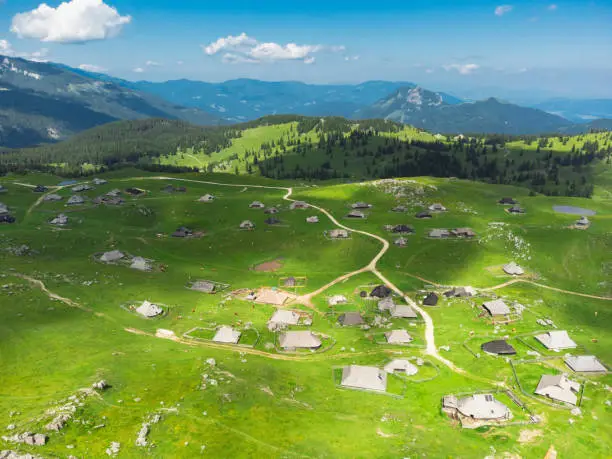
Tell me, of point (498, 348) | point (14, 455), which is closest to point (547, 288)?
point (498, 348)

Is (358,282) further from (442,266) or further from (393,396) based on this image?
(393,396)

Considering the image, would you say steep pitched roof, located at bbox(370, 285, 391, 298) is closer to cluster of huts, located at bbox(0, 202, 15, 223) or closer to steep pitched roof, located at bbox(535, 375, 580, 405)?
steep pitched roof, located at bbox(535, 375, 580, 405)

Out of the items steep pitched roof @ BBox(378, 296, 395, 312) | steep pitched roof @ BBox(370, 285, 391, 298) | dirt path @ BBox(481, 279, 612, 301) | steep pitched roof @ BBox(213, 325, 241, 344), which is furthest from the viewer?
dirt path @ BBox(481, 279, 612, 301)

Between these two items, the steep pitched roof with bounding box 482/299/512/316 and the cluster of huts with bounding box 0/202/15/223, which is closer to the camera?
the steep pitched roof with bounding box 482/299/512/316

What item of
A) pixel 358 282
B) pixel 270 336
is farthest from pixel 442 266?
pixel 270 336

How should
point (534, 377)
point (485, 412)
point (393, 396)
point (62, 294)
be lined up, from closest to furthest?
point (485, 412) < point (393, 396) < point (534, 377) < point (62, 294)

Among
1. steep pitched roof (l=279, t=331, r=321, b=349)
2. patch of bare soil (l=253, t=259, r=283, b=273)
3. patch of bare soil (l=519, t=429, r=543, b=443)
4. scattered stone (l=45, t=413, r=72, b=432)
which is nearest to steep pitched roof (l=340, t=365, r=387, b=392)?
steep pitched roof (l=279, t=331, r=321, b=349)
